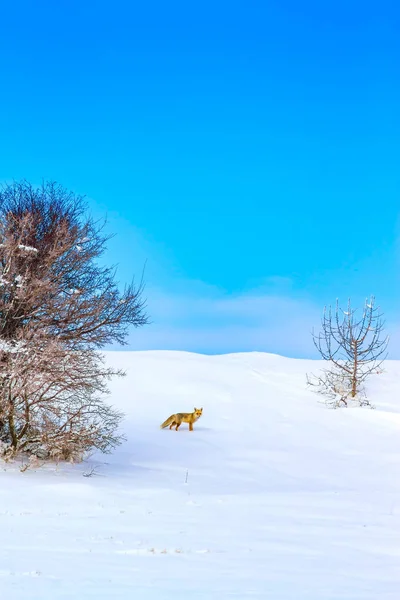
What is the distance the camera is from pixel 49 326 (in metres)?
14.9

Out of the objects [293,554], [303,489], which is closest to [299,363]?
[303,489]

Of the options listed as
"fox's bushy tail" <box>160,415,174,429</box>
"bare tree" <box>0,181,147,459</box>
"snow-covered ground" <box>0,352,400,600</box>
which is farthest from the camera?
"fox's bushy tail" <box>160,415,174,429</box>

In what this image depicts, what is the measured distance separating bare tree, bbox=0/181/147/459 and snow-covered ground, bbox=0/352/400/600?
1.05 m

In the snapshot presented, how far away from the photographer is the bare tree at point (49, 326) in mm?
13602

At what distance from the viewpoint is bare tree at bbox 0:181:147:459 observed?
13602mm

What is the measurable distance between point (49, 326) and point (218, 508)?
6513 mm

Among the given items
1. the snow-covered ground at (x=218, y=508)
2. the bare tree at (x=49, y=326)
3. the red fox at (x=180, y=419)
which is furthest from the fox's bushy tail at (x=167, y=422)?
the bare tree at (x=49, y=326)

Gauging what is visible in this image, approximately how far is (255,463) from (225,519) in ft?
25.5

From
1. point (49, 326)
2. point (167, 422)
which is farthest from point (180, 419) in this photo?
point (49, 326)

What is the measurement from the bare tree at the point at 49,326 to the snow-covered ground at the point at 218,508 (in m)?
1.05

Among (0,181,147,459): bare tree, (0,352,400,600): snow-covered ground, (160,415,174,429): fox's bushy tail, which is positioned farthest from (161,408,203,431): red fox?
(0,181,147,459): bare tree

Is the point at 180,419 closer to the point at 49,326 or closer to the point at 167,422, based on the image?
the point at 167,422

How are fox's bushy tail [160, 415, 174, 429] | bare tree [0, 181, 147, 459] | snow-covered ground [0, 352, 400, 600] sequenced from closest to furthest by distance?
snow-covered ground [0, 352, 400, 600]
bare tree [0, 181, 147, 459]
fox's bushy tail [160, 415, 174, 429]

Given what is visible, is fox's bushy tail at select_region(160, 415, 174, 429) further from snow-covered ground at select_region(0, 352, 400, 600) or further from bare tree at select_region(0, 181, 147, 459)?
bare tree at select_region(0, 181, 147, 459)
